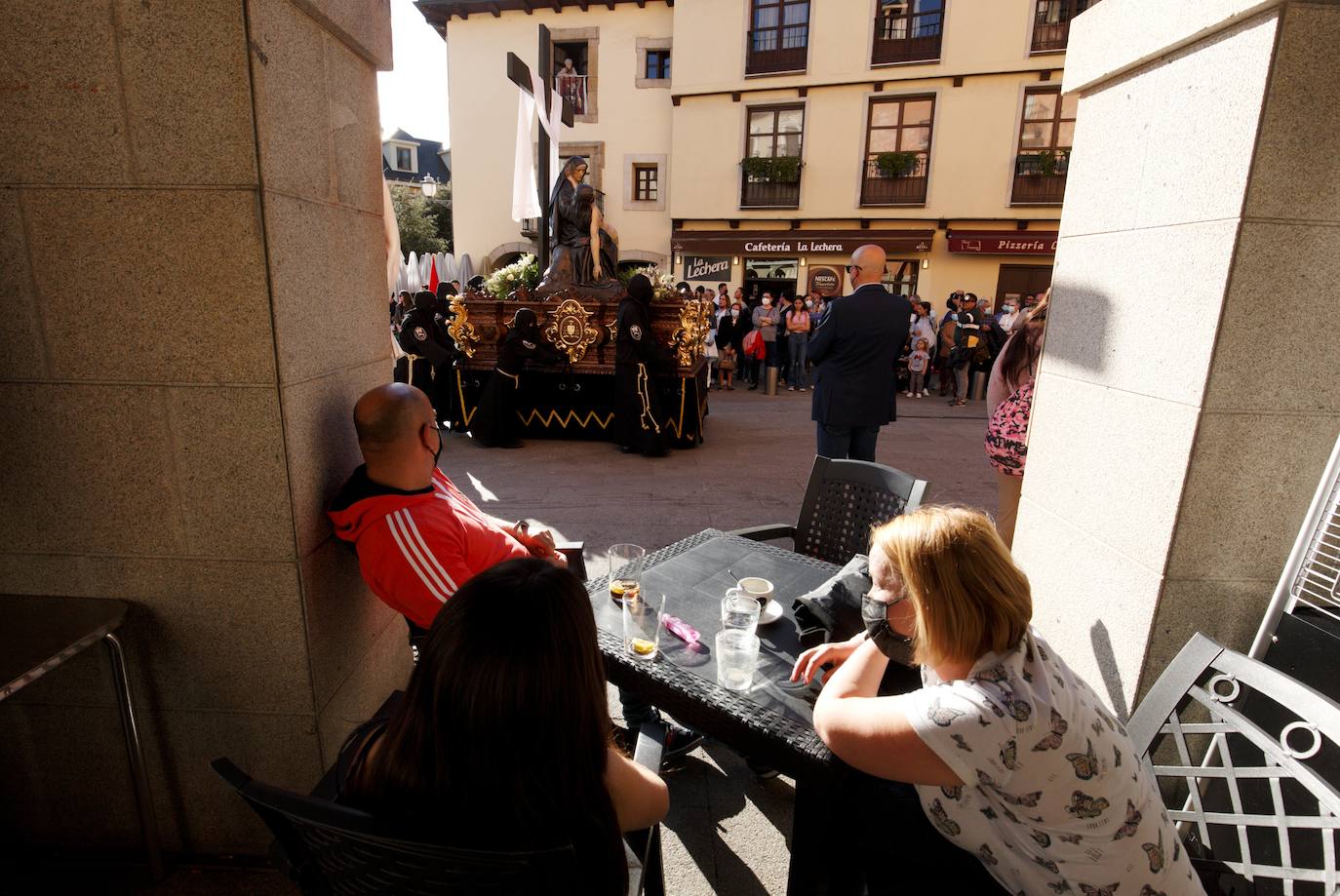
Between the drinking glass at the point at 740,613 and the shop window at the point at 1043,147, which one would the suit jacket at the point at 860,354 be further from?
the shop window at the point at 1043,147

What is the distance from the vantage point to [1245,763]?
180 cm

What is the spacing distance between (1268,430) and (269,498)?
255cm

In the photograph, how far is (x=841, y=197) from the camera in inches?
661

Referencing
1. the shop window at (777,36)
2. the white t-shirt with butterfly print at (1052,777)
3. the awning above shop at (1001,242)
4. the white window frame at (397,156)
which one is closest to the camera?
the white t-shirt with butterfly print at (1052,777)

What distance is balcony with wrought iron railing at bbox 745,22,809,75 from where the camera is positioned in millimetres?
16219

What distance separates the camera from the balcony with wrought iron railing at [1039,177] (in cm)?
1521

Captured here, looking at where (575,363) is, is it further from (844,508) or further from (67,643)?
(67,643)

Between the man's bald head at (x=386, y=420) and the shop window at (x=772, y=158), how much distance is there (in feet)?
53.9

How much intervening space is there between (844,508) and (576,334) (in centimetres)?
472

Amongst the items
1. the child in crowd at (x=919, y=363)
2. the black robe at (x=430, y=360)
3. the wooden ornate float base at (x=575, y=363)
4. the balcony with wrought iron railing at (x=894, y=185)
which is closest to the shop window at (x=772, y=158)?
the balcony with wrought iron railing at (x=894, y=185)

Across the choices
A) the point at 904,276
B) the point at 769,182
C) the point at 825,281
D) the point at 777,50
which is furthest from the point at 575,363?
the point at 777,50

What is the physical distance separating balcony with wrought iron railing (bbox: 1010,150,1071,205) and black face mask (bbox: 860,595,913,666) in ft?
55.5

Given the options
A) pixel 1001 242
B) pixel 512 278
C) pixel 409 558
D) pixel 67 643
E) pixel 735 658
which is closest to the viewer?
pixel 67 643

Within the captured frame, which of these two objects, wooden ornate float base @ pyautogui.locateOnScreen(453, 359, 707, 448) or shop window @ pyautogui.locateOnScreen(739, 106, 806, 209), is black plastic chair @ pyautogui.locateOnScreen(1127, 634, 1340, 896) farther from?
shop window @ pyautogui.locateOnScreen(739, 106, 806, 209)
